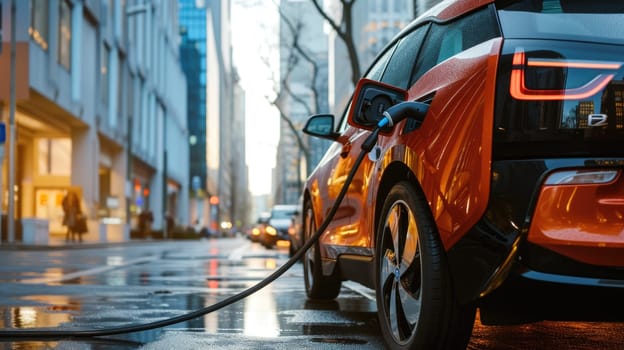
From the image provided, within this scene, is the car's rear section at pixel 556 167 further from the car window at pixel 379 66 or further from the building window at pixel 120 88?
the building window at pixel 120 88

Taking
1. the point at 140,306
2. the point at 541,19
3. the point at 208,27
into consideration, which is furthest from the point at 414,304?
the point at 208,27

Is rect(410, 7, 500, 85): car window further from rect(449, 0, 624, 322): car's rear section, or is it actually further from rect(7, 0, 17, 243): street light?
rect(7, 0, 17, 243): street light

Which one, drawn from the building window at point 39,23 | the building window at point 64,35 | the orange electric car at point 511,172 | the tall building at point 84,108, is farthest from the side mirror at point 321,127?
the building window at point 64,35

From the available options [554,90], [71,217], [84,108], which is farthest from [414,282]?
[84,108]

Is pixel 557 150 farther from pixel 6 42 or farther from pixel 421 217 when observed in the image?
pixel 6 42

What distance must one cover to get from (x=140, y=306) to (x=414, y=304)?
10.5 feet

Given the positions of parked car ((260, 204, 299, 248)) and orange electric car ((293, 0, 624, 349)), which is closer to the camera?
orange electric car ((293, 0, 624, 349))

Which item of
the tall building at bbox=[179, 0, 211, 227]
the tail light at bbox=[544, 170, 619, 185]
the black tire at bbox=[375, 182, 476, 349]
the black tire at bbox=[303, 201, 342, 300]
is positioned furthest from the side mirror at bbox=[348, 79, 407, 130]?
the tall building at bbox=[179, 0, 211, 227]

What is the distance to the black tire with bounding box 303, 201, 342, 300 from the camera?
6.42 meters

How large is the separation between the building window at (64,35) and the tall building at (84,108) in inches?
1.5

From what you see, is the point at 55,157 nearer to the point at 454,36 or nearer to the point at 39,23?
the point at 39,23

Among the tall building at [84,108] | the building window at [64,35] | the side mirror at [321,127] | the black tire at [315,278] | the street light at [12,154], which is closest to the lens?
the side mirror at [321,127]

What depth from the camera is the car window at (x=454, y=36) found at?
3.47 m

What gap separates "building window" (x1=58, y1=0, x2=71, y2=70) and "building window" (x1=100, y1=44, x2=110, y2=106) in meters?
5.65
